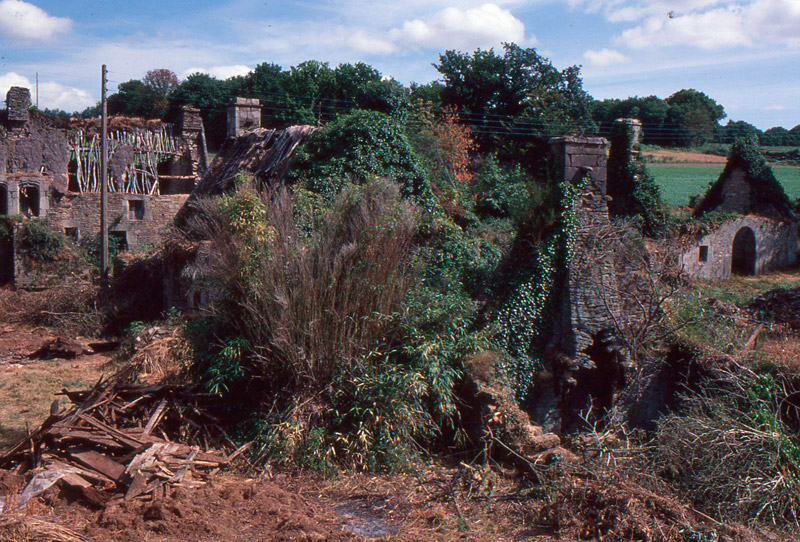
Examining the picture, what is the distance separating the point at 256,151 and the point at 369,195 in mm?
7856

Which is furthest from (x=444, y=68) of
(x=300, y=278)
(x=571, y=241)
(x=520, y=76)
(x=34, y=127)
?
(x=300, y=278)

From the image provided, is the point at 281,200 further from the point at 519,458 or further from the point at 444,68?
the point at 444,68

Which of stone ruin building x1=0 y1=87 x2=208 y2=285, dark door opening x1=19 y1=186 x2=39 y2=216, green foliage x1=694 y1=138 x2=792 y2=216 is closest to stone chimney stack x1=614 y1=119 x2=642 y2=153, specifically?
green foliage x1=694 y1=138 x2=792 y2=216

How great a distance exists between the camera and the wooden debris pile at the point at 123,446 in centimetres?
560

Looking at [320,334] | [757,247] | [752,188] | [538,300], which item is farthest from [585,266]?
[752,188]

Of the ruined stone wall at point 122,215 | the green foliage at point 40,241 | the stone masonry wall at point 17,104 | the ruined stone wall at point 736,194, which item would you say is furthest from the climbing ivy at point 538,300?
the stone masonry wall at point 17,104

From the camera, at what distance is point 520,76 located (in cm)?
3125

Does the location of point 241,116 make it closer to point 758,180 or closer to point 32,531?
point 32,531

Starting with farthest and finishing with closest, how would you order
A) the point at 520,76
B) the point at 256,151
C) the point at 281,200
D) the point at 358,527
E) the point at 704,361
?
1. the point at 520,76
2. the point at 256,151
3. the point at 704,361
4. the point at 281,200
5. the point at 358,527

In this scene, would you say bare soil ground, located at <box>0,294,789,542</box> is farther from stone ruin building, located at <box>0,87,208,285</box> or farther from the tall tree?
the tall tree

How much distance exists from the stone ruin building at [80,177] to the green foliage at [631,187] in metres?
15.7

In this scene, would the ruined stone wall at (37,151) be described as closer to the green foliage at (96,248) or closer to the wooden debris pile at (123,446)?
the green foliage at (96,248)

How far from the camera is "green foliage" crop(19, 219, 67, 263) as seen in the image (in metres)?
20.5

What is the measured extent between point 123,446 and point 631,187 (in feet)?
62.5
